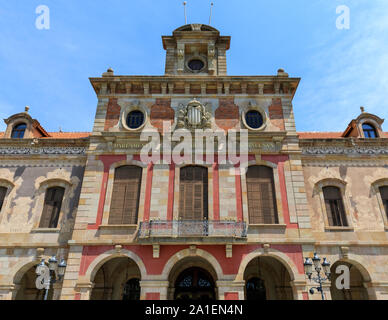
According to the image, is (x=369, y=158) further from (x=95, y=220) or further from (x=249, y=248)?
(x=95, y=220)

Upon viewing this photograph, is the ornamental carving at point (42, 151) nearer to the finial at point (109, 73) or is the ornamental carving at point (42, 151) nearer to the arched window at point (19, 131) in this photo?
the arched window at point (19, 131)

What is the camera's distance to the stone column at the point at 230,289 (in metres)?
13.6

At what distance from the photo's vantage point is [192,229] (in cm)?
1441

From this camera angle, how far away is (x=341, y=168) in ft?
55.8

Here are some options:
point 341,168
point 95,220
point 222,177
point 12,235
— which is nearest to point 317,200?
point 341,168

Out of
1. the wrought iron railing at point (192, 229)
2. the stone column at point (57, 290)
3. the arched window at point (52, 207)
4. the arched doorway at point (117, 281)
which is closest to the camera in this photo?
the stone column at point (57, 290)

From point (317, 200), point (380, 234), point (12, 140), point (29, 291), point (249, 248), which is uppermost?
point (12, 140)

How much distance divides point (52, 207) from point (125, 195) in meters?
4.21

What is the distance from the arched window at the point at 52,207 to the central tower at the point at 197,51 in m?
10.4

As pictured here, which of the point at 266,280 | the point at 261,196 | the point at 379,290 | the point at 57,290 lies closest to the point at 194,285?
the point at 266,280

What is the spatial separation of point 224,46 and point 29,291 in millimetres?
19510

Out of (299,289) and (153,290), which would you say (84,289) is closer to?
(153,290)

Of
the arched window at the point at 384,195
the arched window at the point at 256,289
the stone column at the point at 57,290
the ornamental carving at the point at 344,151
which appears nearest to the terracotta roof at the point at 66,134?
the stone column at the point at 57,290

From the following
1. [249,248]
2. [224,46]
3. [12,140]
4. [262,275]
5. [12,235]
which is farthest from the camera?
[224,46]
